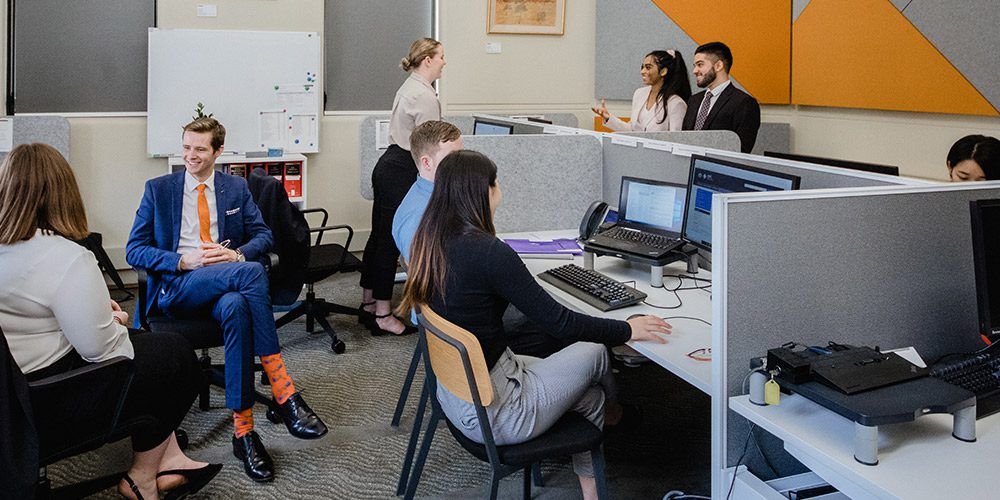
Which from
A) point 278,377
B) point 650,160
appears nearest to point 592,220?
point 650,160

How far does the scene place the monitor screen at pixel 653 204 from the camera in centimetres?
292

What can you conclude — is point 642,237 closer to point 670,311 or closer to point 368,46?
point 670,311

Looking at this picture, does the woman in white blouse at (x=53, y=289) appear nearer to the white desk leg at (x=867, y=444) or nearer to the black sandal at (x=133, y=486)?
the black sandal at (x=133, y=486)

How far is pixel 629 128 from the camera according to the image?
4.93 m

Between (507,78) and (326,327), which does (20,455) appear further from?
(507,78)

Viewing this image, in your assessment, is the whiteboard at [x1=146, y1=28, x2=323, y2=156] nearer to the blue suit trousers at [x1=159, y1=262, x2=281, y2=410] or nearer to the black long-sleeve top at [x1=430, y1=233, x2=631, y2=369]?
the blue suit trousers at [x1=159, y1=262, x2=281, y2=410]

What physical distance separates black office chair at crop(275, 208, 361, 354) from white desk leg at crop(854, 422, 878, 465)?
2820 millimetres

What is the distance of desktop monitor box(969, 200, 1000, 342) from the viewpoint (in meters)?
1.84

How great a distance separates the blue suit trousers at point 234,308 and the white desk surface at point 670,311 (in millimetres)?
900

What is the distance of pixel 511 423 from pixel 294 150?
3709 millimetres

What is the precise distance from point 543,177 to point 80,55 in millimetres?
2981

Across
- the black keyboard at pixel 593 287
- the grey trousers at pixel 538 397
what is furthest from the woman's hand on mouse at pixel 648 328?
the black keyboard at pixel 593 287

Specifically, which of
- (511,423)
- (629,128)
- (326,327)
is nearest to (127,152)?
(326,327)

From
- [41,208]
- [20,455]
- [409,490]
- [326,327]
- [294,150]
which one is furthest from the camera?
[294,150]
